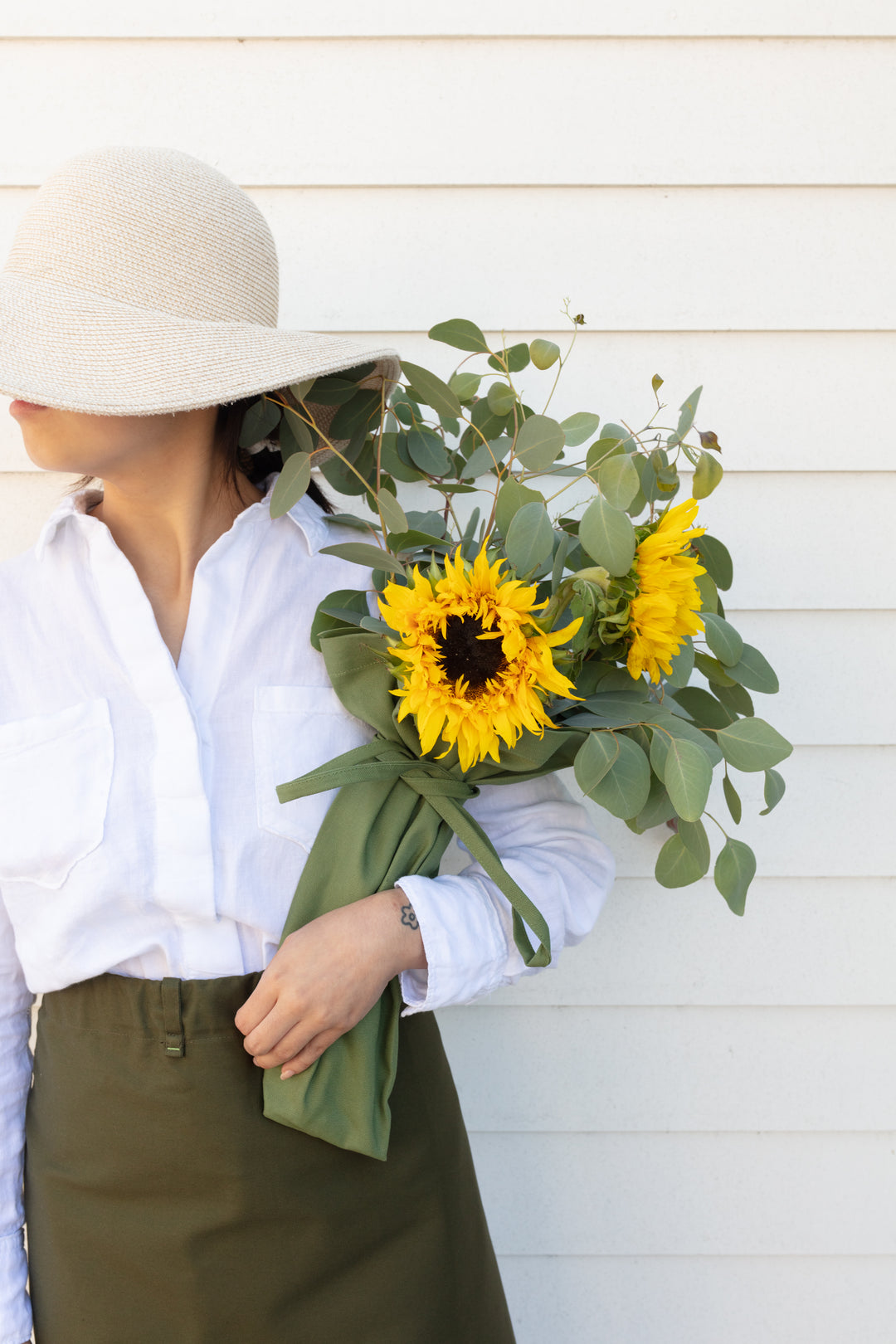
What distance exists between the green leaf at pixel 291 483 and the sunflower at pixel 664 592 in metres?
0.30

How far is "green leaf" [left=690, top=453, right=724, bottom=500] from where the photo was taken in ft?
2.68

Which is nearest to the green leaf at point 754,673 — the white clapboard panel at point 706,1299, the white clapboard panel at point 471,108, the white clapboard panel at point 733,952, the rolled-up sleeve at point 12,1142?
the white clapboard panel at point 733,952

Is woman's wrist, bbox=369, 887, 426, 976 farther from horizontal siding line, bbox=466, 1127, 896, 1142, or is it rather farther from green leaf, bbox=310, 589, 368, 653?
horizontal siding line, bbox=466, 1127, 896, 1142

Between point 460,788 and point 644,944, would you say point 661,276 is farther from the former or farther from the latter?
point 644,944

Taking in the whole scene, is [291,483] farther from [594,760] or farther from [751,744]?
[751,744]

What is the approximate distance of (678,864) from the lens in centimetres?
88

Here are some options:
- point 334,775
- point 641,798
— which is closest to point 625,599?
point 641,798

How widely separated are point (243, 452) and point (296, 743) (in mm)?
342

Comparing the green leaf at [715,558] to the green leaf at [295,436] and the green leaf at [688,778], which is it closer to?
the green leaf at [688,778]

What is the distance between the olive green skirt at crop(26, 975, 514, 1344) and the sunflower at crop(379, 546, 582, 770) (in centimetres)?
34

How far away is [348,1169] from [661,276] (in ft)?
3.61

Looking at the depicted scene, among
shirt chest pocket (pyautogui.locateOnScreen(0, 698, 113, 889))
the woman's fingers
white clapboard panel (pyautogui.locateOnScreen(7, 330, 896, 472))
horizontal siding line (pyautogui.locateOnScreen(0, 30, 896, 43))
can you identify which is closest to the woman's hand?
the woman's fingers

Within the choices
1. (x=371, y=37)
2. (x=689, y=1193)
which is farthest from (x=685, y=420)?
(x=689, y=1193)

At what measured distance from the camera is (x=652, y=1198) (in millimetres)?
1299
